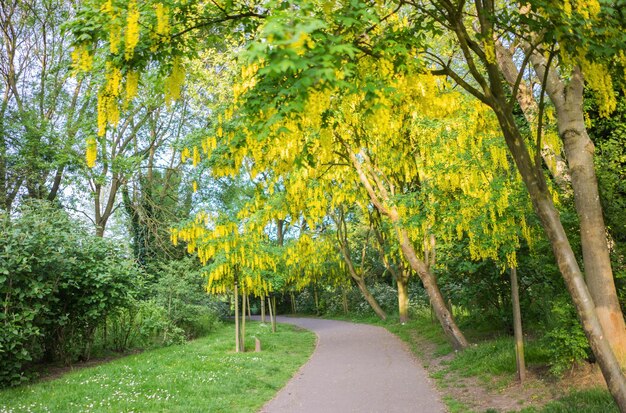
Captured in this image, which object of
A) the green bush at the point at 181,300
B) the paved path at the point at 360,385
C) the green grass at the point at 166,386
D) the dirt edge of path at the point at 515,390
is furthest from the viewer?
the green bush at the point at 181,300

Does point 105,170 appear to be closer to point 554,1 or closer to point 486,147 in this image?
point 486,147

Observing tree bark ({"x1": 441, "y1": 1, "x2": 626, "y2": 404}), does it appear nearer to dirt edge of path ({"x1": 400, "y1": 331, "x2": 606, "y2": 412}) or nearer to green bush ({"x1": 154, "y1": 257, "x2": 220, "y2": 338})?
dirt edge of path ({"x1": 400, "y1": 331, "x2": 606, "y2": 412})

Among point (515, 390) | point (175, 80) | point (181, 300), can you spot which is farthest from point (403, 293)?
point (175, 80)

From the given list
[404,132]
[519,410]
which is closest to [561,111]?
[519,410]

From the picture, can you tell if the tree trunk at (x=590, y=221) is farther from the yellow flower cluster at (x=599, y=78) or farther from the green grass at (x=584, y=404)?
the yellow flower cluster at (x=599, y=78)

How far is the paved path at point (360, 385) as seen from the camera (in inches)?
240

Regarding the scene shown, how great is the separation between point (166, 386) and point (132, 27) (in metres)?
5.28

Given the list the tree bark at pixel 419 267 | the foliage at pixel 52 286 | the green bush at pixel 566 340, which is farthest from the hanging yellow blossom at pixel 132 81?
the tree bark at pixel 419 267

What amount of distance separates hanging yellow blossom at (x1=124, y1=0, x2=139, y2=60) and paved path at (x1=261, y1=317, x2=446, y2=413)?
4.70 m

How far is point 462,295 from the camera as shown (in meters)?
9.70

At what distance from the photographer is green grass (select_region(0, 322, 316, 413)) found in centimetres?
588

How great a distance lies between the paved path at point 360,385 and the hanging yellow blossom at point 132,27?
4.70 metres

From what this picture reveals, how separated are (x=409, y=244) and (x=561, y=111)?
5.26 m

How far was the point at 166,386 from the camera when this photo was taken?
6.80 meters
